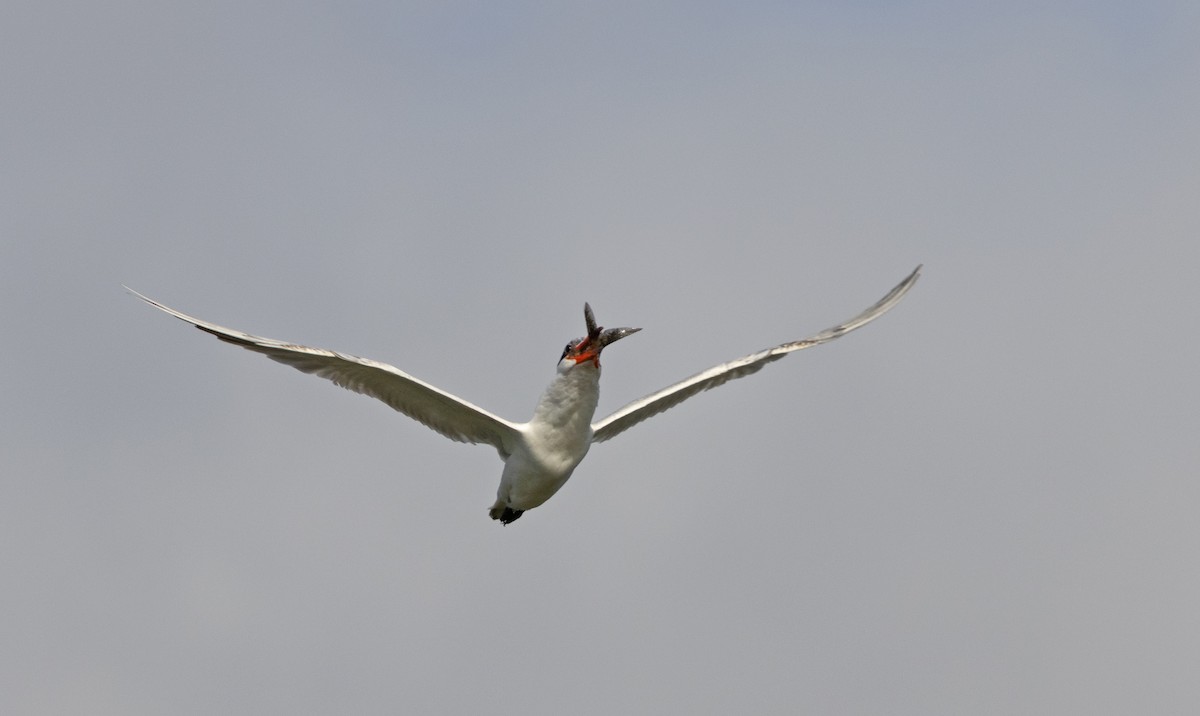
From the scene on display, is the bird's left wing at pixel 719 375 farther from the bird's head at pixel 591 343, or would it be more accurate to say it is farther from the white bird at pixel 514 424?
the bird's head at pixel 591 343

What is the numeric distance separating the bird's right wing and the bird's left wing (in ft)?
6.68

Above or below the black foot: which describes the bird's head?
above

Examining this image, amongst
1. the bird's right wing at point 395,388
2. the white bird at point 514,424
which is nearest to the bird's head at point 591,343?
the white bird at point 514,424

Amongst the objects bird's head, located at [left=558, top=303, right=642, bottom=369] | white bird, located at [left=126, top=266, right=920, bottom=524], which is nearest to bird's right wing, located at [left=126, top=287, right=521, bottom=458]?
white bird, located at [left=126, top=266, right=920, bottom=524]

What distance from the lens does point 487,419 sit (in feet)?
94.1

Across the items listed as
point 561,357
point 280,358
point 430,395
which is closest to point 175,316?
point 280,358

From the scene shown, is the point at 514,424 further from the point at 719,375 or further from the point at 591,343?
the point at 719,375

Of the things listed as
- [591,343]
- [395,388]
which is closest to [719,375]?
[591,343]

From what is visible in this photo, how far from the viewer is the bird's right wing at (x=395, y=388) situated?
2648 centimetres

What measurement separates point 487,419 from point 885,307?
27.2 ft

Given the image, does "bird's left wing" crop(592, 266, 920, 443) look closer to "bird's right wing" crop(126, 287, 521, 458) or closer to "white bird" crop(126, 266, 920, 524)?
"white bird" crop(126, 266, 920, 524)

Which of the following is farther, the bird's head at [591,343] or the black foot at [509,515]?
the black foot at [509,515]

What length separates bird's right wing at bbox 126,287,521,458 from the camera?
86.9ft

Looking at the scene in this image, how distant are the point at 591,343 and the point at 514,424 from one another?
2088 millimetres
